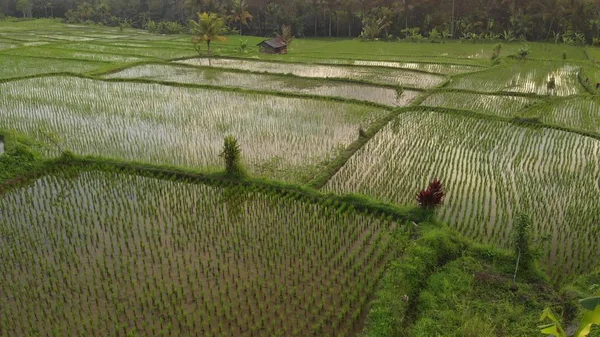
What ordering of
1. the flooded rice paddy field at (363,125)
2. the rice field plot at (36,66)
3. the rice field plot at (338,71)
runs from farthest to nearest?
the rice field plot at (36,66) < the rice field plot at (338,71) < the flooded rice paddy field at (363,125)

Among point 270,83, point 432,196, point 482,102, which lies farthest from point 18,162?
point 482,102

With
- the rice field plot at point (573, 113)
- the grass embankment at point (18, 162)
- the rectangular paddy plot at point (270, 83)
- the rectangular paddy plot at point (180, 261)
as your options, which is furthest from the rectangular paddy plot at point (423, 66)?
the grass embankment at point (18, 162)

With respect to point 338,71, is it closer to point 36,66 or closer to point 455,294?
point 36,66

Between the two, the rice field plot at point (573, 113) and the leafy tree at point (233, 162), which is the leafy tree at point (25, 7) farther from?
the rice field plot at point (573, 113)

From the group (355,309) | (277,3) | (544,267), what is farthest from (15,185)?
(277,3)

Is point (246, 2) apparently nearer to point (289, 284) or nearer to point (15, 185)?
point (15, 185)

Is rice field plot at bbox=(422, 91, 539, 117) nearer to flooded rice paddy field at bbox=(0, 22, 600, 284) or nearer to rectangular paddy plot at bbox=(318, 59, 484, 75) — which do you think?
flooded rice paddy field at bbox=(0, 22, 600, 284)
